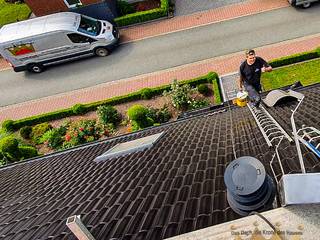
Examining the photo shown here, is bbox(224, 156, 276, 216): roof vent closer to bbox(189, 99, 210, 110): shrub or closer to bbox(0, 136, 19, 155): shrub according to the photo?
bbox(189, 99, 210, 110): shrub

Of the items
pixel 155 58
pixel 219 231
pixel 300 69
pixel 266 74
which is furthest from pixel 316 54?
pixel 219 231

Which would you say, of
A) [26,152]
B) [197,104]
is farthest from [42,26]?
[197,104]

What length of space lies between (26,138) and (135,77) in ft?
20.5

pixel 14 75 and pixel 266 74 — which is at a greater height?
pixel 14 75

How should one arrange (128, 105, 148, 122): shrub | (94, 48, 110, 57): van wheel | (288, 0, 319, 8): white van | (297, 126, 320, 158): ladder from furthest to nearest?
(94, 48, 110, 57): van wheel
(288, 0, 319, 8): white van
(128, 105, 148, 122): shrub
(297, 126, 320, 158): ladder

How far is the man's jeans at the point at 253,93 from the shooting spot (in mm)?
8506

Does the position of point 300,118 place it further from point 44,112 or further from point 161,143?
point 44,112

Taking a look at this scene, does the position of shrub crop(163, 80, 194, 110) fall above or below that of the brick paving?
below

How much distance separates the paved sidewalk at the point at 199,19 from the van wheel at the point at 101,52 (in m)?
1.37

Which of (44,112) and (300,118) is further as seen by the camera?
(44,112)

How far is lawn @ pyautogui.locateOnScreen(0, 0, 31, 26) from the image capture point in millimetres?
24120

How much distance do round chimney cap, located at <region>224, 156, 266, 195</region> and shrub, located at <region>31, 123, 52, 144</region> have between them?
594 inches

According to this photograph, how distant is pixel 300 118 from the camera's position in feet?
22.9

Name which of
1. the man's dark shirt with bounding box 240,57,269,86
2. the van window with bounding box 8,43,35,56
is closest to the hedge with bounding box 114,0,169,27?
the van window with bounding box 8,43,35,56
